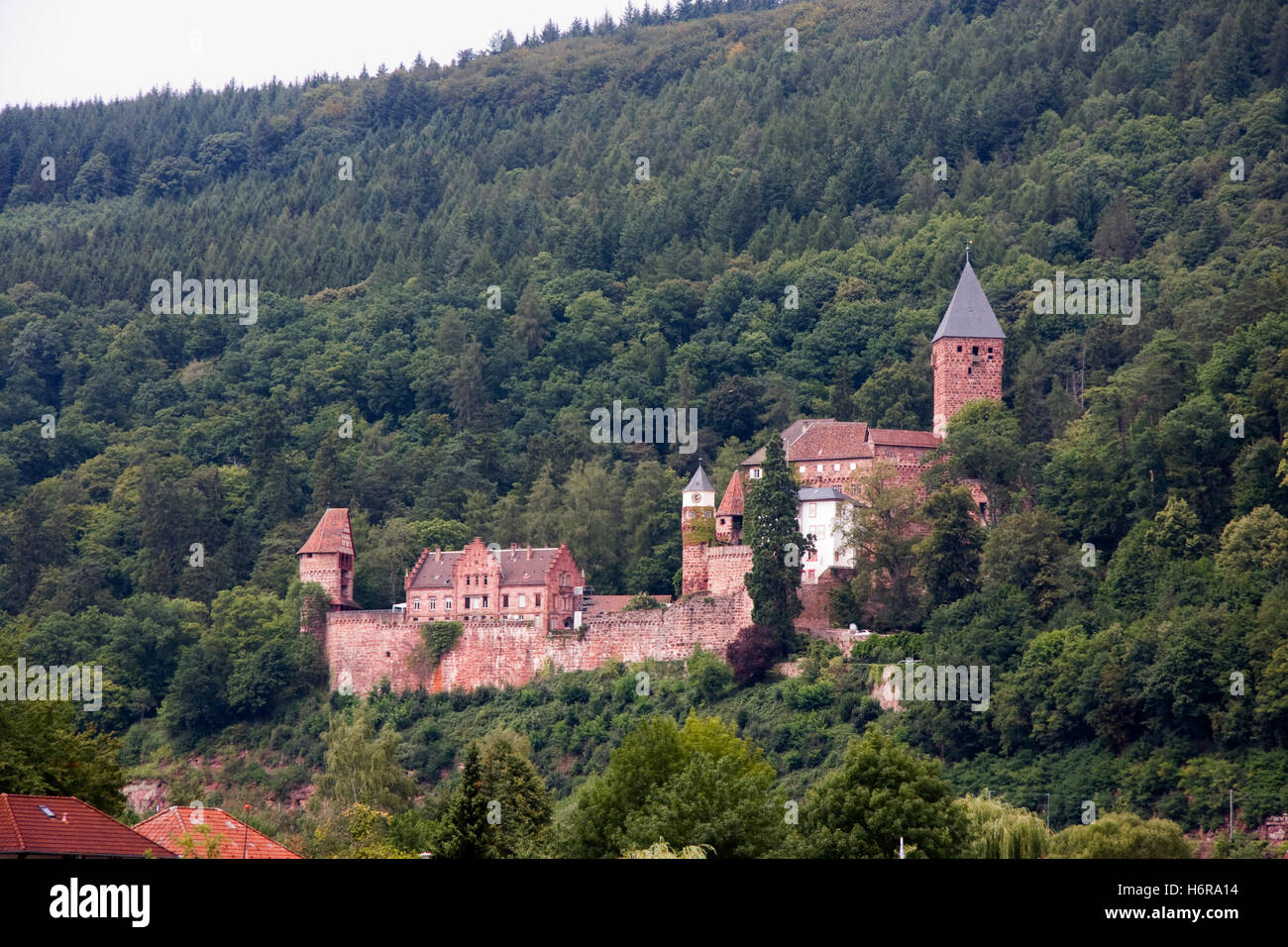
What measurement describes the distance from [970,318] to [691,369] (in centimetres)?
2305

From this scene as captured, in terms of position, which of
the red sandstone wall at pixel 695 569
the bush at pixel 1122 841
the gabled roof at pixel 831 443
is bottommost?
the bush at pixel 1122 841

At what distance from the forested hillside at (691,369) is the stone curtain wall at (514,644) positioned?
1.39m

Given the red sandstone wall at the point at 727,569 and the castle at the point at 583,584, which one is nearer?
the red sandstone wall at the point at 727,569

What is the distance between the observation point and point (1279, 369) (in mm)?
69938

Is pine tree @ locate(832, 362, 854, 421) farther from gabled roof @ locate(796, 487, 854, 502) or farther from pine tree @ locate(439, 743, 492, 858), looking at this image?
pine tree @ locate(439, 743, 492, 858)

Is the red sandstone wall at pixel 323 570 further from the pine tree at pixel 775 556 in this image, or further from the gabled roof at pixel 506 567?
the pine tree at pixel 775 556

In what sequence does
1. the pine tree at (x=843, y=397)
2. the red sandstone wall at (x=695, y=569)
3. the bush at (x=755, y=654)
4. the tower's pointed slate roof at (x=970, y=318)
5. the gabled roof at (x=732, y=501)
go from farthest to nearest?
the pine tree at (x=843, y=397) → the tower's pointed slate roof at (x=970, y=318) → the gabled roof at (x=732, y=501) → the red sandstone wall at (x=695, y=569) → the bush at (x=755, y=654)

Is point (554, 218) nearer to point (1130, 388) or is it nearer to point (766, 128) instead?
point (766, 128)

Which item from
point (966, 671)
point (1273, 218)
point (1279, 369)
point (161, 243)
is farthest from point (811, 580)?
point (161, 243)

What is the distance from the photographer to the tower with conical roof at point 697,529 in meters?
78.4

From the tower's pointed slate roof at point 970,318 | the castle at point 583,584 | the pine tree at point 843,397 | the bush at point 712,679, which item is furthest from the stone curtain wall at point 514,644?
the pine tree at point 843,397

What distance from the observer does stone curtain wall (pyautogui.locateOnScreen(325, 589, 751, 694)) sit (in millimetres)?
75375

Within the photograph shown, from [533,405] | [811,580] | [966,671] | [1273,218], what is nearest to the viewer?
[966,671]

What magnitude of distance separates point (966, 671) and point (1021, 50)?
70.7 m
